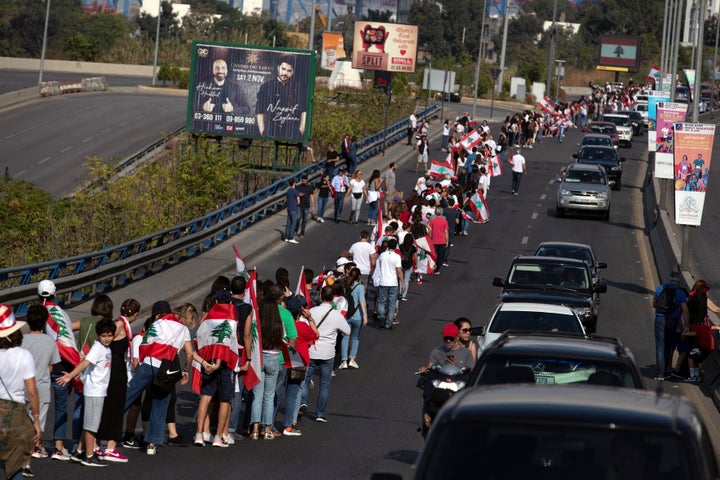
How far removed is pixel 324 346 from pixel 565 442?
9331 millimetres

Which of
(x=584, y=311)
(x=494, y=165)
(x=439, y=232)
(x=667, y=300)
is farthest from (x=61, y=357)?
(x=494, y=165)

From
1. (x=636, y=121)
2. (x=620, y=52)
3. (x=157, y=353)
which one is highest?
(x=620, y=52)

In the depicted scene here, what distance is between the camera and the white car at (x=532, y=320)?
17016mm

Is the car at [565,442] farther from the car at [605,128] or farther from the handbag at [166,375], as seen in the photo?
the car at [605,128]

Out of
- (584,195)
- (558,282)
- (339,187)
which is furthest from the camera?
(584,195)

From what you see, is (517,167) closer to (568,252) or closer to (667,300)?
(568,252)

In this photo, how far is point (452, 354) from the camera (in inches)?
516

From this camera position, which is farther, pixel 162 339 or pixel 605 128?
pixel 605 128

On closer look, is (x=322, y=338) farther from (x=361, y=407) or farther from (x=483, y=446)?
(x=483, y=446)

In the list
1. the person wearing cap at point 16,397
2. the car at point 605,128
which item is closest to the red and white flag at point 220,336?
the person wearing cap at point 16,397

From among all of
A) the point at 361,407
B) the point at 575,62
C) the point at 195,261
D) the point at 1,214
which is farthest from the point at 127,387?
the point at 575,62

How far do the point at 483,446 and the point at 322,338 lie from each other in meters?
9.19

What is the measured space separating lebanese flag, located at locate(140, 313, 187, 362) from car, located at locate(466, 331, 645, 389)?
3845 millimetres

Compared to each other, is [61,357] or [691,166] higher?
[691,166]
